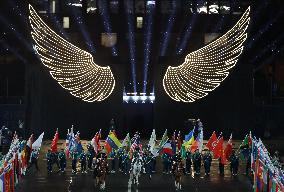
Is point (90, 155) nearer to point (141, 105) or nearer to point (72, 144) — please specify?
point (72, 144)

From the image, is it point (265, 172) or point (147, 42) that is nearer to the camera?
point (265, 172)

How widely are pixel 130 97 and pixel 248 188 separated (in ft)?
73.1

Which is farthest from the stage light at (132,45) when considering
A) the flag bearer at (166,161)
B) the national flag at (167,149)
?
the national flag at (167,149)

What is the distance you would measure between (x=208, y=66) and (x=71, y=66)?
10.6m

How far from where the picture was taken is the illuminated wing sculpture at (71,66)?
44969mm

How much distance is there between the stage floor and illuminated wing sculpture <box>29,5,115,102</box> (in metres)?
14.6

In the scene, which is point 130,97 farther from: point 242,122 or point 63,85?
point 242,122

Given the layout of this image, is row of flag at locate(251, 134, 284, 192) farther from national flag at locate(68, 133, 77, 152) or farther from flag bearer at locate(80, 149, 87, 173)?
national flag at locate(68, 133, 77, 152)

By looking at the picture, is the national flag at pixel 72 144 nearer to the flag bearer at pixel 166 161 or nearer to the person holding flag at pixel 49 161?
the person holding flag at pixel 49 161

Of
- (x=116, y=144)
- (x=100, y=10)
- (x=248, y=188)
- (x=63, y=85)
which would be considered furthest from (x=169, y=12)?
(x=248, y=188)

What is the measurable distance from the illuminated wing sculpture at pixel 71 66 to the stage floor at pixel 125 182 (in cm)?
1457

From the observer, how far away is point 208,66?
45469mm

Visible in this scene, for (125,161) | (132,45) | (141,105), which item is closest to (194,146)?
(125,161)

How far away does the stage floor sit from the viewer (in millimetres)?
26906
